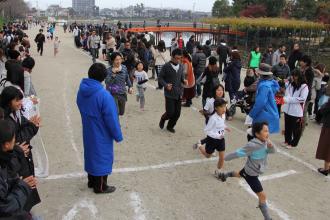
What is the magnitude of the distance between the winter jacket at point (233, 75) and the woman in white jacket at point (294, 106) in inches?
102

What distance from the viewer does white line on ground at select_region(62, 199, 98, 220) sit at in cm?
497

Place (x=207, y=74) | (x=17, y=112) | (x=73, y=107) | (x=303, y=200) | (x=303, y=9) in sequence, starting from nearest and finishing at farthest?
(x=17, y=112) < (x=303, y=200) < (x=207, y=74) < (x=73, y=107) < (x=303, y=9)

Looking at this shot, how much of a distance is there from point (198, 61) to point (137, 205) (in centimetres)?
702

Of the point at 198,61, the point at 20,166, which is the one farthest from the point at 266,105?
the point at 198,61

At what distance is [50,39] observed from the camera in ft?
127

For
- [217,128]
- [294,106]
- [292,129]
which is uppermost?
[294,106]

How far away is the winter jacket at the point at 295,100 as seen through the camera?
24.1 ft

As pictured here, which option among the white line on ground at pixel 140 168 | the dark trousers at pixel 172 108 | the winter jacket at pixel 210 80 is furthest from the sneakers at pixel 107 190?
the winter jacket at pixel 210 80

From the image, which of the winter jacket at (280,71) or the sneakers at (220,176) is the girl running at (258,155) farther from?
the winter jacket at (280,71)

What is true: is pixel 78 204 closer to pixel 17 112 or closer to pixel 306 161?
pixel 17 112

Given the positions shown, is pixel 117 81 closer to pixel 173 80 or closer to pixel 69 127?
pixel 173 80

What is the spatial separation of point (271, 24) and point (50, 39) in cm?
2060

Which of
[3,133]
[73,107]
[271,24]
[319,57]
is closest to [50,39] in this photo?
Answer: [271,24]

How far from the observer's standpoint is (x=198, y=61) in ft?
38.4
